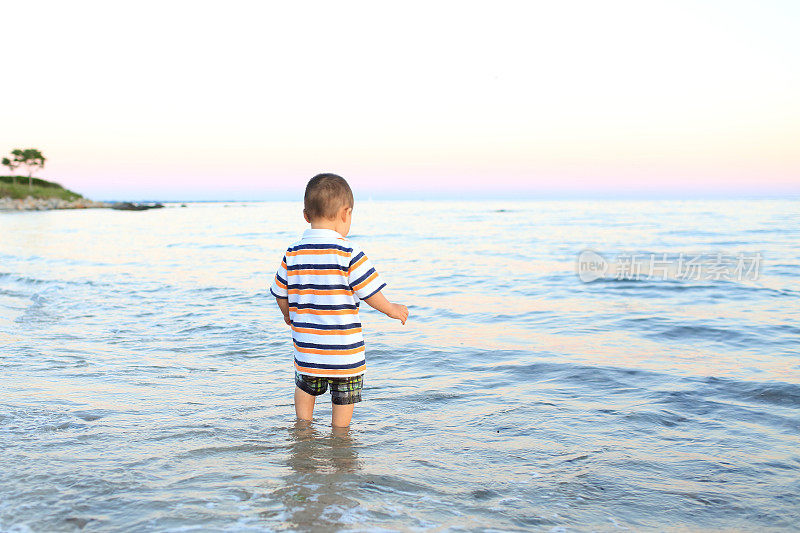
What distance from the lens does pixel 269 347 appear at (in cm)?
659

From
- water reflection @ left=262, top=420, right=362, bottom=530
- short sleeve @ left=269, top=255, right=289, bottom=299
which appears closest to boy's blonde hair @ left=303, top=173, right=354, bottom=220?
short sleeve @ left=269, top=255, right=289, bottom=299

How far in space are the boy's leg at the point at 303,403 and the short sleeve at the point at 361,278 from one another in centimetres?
83

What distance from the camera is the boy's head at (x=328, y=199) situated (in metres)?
3.45

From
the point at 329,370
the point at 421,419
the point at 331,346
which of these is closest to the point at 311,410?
the point at 329,370

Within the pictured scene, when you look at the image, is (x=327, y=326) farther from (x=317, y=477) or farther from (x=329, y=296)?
(x=317, y=477)

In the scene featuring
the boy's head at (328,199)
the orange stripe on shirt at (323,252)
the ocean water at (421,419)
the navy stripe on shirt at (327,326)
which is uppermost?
the boy's head at (328,199)

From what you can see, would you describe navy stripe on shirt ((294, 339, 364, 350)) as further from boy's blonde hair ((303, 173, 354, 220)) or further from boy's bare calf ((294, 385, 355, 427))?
boy's blonde hair ((303, 173, 354, 220))

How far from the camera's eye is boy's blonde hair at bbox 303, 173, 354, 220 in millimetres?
3447

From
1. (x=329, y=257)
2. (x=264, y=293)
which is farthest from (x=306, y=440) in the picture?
(x=264, y=293)

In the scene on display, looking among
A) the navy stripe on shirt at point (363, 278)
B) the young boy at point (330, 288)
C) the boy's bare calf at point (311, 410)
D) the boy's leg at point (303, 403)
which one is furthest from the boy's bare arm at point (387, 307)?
the boy's leg at point (303, 403)

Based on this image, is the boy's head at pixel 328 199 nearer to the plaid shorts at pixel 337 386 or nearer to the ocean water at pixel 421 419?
the plaid shorts at pixel 337 386

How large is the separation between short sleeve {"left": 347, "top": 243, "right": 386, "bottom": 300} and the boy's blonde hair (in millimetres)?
279

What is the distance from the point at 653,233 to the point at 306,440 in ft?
81.8

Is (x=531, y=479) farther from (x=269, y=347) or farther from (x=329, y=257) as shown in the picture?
(x=269, y=347)
